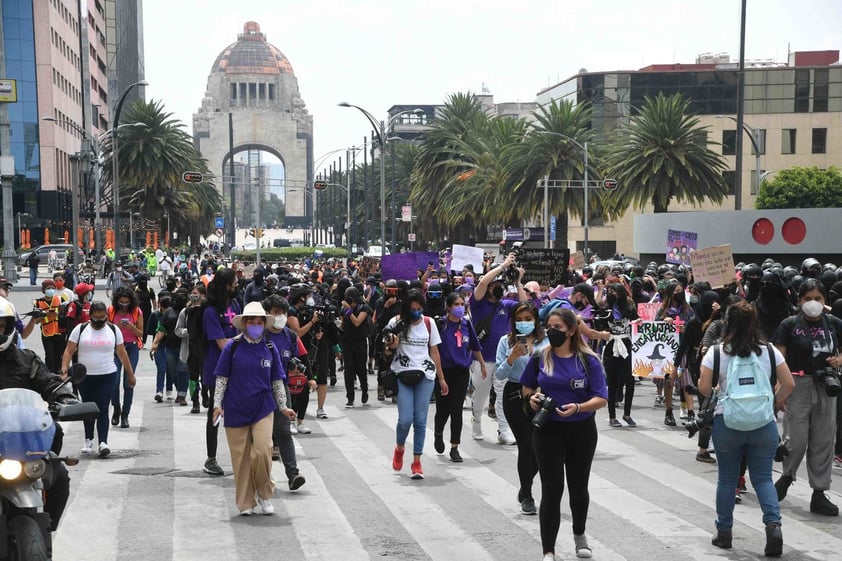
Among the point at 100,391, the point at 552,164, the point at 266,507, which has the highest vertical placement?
the point at 552,164

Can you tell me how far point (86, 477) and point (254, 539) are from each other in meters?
3.06

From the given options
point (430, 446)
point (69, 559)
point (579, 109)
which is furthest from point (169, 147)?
point (69, 559)

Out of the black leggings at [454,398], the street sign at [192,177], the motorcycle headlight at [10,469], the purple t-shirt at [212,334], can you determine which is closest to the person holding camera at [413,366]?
the black leggings at [454,398]

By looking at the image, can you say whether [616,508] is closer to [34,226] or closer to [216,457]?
[216,457]

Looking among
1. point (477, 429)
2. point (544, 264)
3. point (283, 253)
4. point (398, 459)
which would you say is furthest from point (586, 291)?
point (283, 253)

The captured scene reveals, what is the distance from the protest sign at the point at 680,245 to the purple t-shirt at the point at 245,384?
18.1 metres

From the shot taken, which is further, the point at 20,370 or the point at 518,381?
the point at 518,381

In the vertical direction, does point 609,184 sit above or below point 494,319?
above

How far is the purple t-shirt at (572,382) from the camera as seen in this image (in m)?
7.50

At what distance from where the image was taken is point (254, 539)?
8523 mm

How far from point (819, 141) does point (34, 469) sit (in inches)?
3133

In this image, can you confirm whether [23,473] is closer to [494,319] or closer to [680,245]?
[494,319]

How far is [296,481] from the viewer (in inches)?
397

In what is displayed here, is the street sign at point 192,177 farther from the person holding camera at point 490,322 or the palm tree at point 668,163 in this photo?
the person holding camera at point 490,322
